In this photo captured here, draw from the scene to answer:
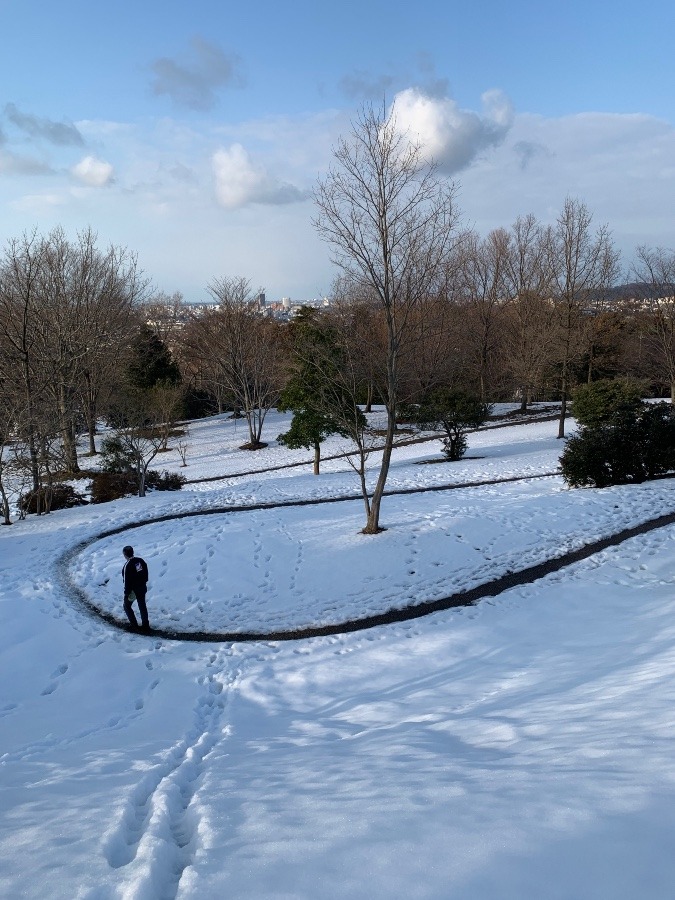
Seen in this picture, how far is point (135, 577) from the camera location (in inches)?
353

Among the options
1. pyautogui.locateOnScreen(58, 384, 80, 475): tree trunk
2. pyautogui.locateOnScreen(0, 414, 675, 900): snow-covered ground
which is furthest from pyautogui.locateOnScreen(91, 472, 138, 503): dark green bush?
pyautogui.locateOnScreen(58, 384, 80, 475): tree trunk

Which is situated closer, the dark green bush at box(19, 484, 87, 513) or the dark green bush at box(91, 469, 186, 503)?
the dark green bush at box(19, 484, 87, 513)

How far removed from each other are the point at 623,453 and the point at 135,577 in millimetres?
12642

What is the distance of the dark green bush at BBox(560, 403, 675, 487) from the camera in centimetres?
1545

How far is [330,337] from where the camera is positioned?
19359mm

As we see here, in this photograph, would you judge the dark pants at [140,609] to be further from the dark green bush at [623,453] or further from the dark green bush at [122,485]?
the dark green bush at [623,453]

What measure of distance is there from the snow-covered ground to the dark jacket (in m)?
0.73

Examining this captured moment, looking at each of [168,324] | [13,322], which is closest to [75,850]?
[13,322]

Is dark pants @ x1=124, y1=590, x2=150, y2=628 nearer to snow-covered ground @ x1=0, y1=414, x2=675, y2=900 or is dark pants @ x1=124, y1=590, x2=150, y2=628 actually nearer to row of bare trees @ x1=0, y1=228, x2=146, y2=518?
snow-covered ground @ x1=0, y1=414, x2=675, y2=900

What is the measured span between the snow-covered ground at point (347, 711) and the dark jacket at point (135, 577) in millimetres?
729

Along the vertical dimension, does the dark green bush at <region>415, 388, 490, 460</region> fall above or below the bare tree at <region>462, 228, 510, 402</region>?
below

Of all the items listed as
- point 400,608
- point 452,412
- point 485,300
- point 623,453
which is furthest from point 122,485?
point 485,300

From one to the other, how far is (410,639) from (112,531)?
341 inches

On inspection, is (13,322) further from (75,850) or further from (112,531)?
(75,850)
